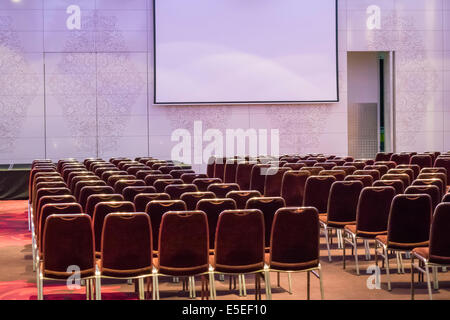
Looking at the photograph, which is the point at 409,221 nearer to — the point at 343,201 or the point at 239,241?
the point at 343,201

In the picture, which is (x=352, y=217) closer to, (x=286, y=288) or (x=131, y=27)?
(x=286, y=288)

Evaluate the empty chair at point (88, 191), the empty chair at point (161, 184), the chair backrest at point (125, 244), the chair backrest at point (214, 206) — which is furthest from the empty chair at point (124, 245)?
the empty chair at point (161, 184)

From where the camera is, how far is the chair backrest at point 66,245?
5.01 meters

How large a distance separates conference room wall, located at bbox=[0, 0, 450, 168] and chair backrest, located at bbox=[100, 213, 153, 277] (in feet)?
41.4

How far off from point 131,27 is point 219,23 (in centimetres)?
234

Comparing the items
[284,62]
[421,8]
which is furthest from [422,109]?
[284,62]

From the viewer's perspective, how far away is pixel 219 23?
56.9 feet

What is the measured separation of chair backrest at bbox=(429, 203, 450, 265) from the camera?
17.3 feet

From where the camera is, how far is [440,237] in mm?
5301

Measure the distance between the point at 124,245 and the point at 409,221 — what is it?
2538mm

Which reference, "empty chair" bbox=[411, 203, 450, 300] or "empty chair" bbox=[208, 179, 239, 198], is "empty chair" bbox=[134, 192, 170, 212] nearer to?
"empty chair" bbox=[208, 179, 239, 198]

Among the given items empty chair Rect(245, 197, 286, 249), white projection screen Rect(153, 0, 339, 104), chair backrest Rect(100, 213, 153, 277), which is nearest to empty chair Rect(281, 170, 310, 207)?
empty chair Rect(245, 197, 286, 249)

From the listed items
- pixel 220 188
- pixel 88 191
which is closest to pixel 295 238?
pixel 220 188

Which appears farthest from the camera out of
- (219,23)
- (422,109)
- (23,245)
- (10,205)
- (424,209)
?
(422,109)
